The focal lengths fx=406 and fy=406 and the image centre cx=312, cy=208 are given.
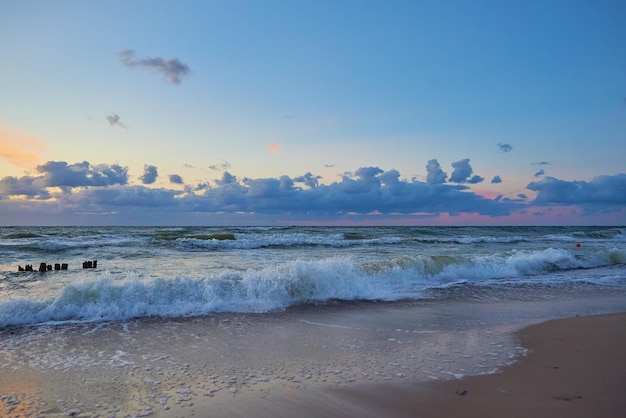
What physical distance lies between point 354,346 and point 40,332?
5122mm

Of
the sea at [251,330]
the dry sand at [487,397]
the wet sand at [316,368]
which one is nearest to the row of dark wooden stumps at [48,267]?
the sea at [251,330]

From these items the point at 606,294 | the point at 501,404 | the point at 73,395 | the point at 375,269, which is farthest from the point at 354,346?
the point at 606,294

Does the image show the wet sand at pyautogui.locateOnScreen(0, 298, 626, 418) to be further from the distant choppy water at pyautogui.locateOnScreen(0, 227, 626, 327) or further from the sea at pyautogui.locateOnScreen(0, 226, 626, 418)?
the distant choppy water at pyautogui.locateOnScreen(0, 227, 626, 327)

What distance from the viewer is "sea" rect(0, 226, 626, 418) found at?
14.3 ft

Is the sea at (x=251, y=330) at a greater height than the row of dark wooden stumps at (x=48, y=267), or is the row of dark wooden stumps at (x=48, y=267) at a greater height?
the row of dark wooden stumps at (x=48, y=267)

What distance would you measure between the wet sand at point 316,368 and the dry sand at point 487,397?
0.04 ft

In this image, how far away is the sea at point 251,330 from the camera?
4.36 meters

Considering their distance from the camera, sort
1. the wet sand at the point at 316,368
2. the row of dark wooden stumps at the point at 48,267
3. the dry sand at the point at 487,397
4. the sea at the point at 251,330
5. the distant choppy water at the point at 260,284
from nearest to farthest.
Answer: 1. the dry sand at the point at 487,397
2. the wet sand at the point at 316,368
3. the sea at the point at 251,330
4. the distant choppy water at the point at 260,284
5. the row of dark wooden stumps at the point at 48,267

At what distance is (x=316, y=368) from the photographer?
495 cm

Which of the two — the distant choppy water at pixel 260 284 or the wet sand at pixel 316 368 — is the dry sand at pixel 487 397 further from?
the distant choppy water at pixel 260 284

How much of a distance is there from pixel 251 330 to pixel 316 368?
2.14m

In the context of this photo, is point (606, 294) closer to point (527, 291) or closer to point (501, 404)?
point (527, 291)

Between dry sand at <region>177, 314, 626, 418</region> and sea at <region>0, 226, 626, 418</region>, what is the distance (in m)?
0.15

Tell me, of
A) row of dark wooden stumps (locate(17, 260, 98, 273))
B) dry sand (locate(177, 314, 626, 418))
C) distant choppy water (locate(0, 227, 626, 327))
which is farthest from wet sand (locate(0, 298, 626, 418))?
row of dark wooden stumps (locate(17, 260, 98, 273))
